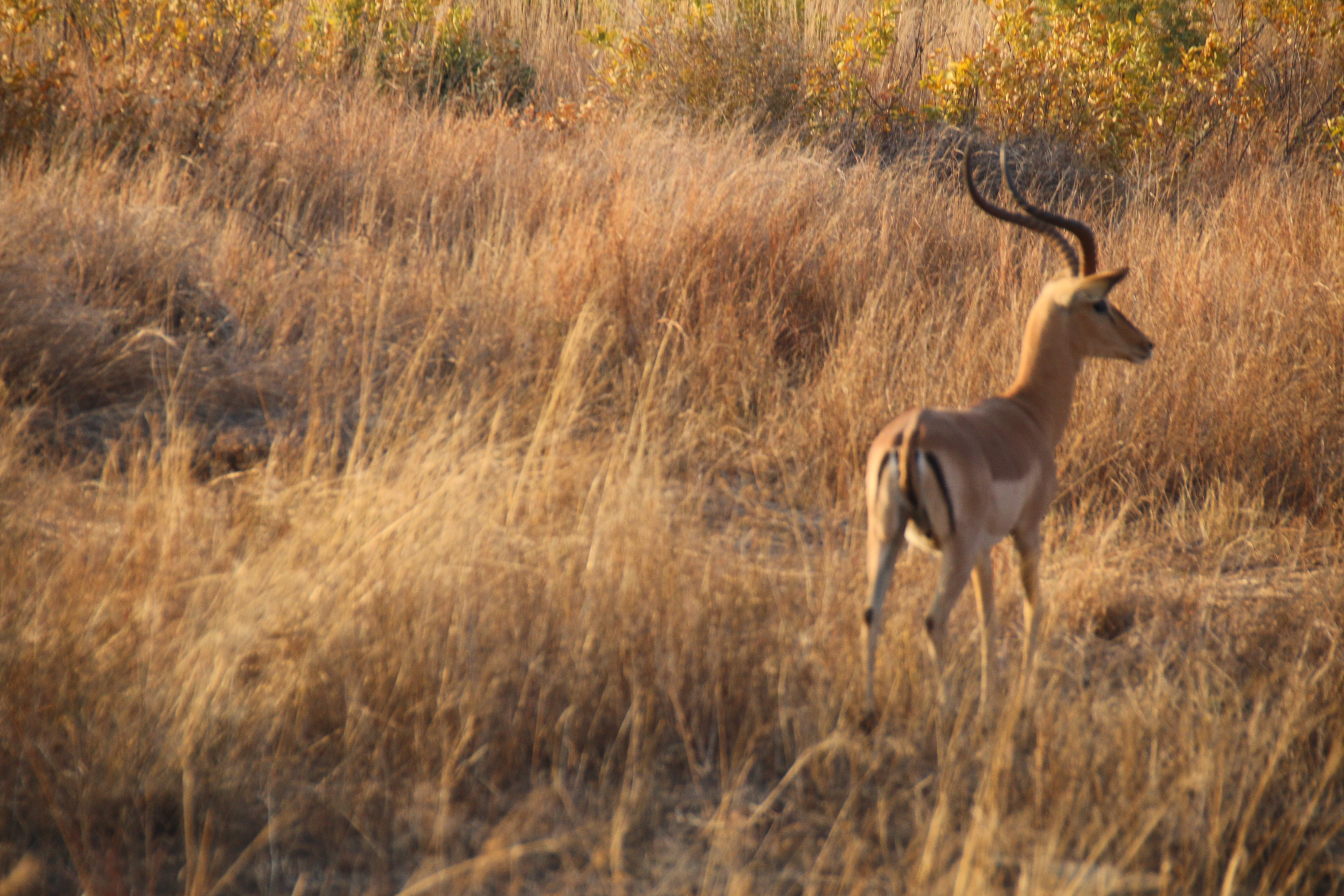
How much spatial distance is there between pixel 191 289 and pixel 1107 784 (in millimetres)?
4562

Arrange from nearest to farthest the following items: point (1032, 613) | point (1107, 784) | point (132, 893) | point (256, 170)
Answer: point (132, 893), point (1107, 784), point (1032, 613), point (256, 170)

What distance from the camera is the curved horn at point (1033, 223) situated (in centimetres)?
358

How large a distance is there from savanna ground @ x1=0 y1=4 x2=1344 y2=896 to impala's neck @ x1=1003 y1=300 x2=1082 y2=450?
24.2 inches

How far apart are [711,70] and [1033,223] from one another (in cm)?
647

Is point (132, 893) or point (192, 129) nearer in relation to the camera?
point (132, 893)

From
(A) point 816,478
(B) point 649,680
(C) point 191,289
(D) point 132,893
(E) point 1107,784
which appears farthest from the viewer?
(C) point 191,289

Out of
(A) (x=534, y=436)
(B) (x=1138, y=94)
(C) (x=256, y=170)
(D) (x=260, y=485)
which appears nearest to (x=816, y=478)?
(A) (x=534, y=436)

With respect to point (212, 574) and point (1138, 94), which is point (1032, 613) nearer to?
point (212, 574)

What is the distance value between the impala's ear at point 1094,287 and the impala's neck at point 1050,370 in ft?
0.26

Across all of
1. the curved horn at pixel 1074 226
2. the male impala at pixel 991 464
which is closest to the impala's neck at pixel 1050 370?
the male impala at pixel 991 464

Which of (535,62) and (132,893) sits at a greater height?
(535,62)

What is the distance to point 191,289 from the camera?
5352 millimetres

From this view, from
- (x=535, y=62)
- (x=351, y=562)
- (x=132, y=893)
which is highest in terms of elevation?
(x=535, y=62)

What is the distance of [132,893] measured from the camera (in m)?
2.25
